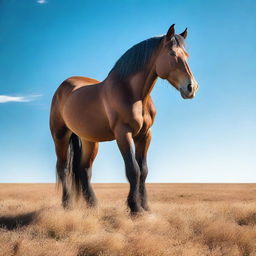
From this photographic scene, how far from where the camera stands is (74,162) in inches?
326

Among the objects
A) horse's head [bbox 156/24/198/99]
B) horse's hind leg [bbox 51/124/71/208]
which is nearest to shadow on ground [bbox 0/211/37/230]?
horse's hind leg [bbox 51/124/71/208]

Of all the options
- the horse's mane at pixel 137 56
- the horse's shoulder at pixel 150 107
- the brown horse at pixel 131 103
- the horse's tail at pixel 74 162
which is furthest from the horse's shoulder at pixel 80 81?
the horse's shoulder at pixel 150 107

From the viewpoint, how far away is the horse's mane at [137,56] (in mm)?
6324

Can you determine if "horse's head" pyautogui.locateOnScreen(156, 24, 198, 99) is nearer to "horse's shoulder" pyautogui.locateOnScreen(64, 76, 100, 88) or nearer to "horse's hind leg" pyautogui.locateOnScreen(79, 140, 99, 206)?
"horse's shoulder" pyautogui.locateOnScreen(64, 76, 100, 88)

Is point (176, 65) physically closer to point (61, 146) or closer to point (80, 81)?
point (80, 81)

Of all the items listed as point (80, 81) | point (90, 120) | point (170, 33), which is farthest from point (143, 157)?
point (80, 81)

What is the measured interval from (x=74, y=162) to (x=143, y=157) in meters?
2.15

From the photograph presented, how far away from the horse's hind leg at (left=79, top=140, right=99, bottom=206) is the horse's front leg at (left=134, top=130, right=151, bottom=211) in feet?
5.16

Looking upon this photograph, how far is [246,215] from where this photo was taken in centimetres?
678

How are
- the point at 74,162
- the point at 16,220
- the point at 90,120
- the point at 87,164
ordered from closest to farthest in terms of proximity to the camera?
1. the point at 16,220
2. the point at 90,120
3. the point at 87,164
4. the point at 74,162

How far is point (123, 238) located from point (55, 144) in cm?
416

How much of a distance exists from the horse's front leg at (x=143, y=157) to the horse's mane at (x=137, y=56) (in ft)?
3.94

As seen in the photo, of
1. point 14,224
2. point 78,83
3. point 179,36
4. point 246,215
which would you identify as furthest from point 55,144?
point 246,215

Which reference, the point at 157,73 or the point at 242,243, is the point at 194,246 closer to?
the point at 242,243
